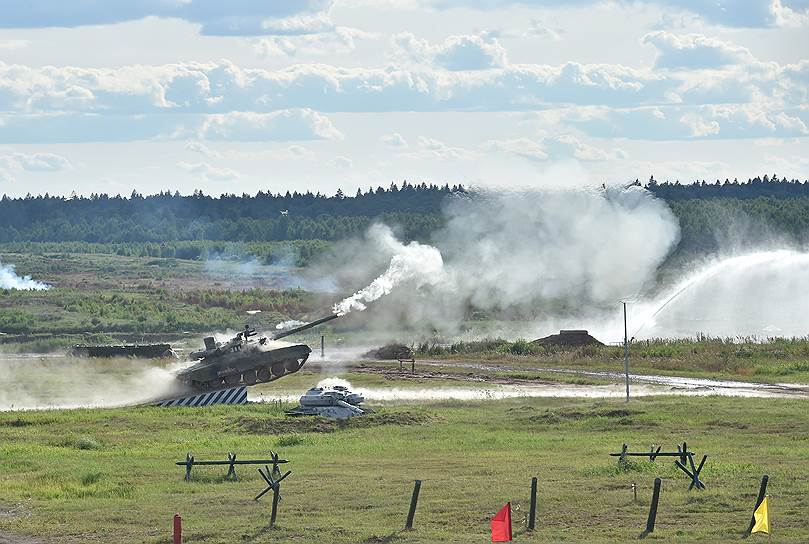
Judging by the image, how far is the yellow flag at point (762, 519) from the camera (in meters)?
34.0

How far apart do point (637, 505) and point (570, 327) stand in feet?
283

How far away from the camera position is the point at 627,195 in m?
111

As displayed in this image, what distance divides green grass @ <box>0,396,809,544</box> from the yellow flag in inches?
21.7

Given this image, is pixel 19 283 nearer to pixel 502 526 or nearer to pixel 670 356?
pixel 670 356

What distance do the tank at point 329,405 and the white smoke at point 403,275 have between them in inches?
476

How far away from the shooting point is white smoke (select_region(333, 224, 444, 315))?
78688 millimetres

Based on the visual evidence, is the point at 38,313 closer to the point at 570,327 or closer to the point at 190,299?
the point at 190,299

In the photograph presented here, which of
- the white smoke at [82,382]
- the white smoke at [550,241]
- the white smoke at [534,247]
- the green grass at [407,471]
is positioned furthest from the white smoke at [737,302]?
the green grass at [407,471]

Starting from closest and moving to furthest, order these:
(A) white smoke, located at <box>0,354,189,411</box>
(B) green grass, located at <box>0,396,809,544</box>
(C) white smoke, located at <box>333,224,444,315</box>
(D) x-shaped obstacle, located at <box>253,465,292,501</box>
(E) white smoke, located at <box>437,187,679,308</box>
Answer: (B) green grass, located at <box>0,396,809,544</box>
(D) x-shaped obstacle, located at <box>253,465,292,501</box>
(A) white smoke, located at <box>0,354,189,411</box>
(C) white smoke, located at <box>333,224,444,315</box>
(E) white smoke, located at <box>437,187,679,308</box>

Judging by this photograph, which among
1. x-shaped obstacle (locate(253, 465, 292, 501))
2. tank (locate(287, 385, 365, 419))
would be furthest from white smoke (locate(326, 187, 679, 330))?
x-shaped obstacle (locate(253, 465, 292, 501))

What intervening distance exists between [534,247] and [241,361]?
1714 inches

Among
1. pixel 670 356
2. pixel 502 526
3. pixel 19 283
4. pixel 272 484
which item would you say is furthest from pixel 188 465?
pixel 19 283

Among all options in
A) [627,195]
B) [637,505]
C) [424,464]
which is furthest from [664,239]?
[637,505]

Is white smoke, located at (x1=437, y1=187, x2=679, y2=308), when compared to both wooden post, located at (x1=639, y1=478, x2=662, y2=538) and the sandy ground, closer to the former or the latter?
the sandy ground
